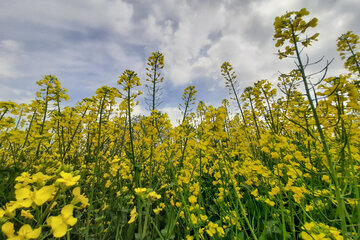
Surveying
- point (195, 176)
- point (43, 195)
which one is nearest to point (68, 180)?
point (43, 195)

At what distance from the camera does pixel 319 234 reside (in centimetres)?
127

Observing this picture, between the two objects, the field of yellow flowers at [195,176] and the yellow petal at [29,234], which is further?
the field of yellow flowers at [195,176]

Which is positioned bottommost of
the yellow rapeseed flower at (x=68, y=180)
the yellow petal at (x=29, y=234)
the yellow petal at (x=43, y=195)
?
the yellow petal at (x=29, y=234)

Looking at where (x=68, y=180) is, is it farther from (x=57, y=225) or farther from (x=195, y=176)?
(x=195, y=176)

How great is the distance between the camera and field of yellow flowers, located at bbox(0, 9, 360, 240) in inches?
47.6

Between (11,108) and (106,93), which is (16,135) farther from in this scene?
(106,93)

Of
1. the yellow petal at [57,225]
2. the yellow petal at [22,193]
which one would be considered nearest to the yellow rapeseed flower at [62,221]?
the yellow petal at [57,225]

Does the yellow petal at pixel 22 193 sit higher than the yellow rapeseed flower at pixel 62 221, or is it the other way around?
the yellow petal at pixel 22 193

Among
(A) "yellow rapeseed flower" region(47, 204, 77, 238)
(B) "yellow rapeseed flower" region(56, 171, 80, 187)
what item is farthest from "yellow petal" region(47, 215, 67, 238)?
(B) "yellow rapeseed flower" region(56, 171, 80, 187)

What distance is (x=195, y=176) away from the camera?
10.7ft

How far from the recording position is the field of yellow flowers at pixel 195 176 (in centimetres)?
121

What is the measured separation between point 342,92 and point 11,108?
4877mm

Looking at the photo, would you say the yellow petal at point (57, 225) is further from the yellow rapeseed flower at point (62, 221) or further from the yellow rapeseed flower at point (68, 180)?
the yellow rapeseed flower at point (68, 180)

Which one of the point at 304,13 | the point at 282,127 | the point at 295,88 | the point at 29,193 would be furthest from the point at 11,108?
the point at 295,88
